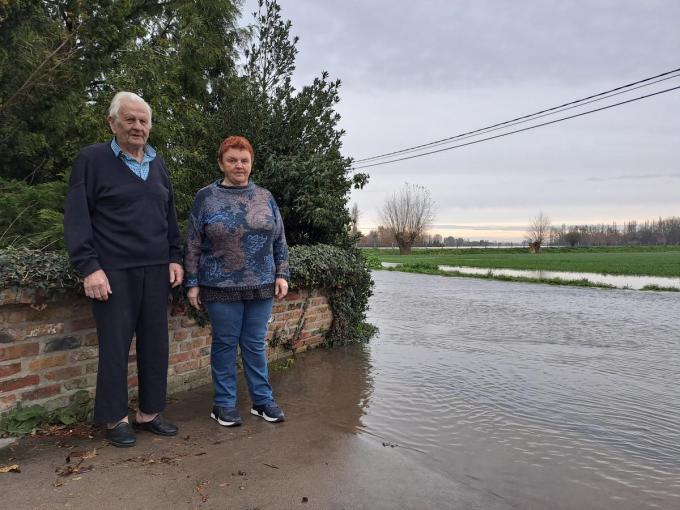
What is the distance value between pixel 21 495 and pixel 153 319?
1.15 metres

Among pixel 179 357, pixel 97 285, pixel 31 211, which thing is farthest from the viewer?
pixel 31 211

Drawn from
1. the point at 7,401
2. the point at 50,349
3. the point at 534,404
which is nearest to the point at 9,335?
the point at 50,349

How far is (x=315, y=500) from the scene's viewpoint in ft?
8.02

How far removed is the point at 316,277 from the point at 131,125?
295cm

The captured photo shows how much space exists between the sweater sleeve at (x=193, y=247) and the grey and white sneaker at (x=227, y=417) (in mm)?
892

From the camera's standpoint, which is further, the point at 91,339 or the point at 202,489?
the point at 91,339

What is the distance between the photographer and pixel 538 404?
4.10 m

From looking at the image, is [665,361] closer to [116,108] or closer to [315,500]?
[315,500]

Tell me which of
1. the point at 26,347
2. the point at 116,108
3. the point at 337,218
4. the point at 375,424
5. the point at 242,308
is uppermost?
the point at 116,108

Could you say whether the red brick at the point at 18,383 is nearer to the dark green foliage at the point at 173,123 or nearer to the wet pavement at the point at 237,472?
the wet pavement at the point at 237,472

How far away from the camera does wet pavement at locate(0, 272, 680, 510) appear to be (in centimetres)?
251

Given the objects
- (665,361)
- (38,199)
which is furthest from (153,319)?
(665,361)

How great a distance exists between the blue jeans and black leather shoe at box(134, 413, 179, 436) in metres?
0.36

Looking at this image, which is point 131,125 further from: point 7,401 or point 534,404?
point 534,404
